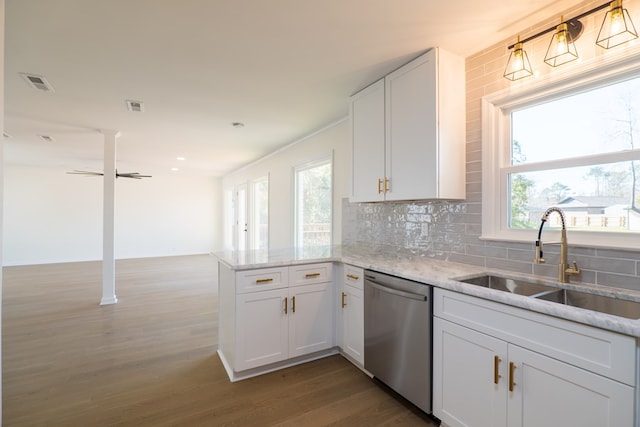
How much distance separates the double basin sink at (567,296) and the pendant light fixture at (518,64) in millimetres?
1280

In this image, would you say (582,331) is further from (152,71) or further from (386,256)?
(152,71)

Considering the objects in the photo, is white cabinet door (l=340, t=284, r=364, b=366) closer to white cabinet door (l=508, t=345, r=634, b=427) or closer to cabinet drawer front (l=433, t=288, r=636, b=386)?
cabinet drawer front (l=433, t=288, r=636, b=386)

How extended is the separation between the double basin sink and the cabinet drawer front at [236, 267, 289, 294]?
1.31 metres

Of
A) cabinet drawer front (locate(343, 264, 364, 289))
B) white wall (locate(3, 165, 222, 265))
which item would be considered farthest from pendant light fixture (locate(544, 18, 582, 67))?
white wall (locate(3, 165, 222, 265))

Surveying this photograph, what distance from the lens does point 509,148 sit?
207 centimetres

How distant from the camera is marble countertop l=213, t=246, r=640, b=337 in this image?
1140mm

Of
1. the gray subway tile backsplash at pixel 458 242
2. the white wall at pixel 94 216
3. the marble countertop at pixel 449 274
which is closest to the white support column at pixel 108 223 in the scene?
the marble countertop at pixel 449 274

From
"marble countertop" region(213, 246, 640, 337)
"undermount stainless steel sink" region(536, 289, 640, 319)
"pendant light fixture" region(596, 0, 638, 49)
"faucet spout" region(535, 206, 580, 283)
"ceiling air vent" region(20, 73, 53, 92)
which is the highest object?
"ceiling air vent" region(20, 73, 53, 92)

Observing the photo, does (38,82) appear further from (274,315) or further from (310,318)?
(310,318)

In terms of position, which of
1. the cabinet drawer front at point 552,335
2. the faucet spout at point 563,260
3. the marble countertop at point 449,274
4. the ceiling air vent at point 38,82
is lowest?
the cabinet drawer front at point 552,335

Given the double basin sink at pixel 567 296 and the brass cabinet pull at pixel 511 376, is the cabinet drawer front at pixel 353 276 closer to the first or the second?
the double basin sink at pixel 567 296

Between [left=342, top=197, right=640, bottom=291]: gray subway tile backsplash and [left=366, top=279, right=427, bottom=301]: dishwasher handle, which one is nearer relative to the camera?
[left=342, top=197, right=640, bottom=291]: gray subway tile backsplash

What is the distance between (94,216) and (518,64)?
31.7 feet

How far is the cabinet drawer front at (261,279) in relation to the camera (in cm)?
227
